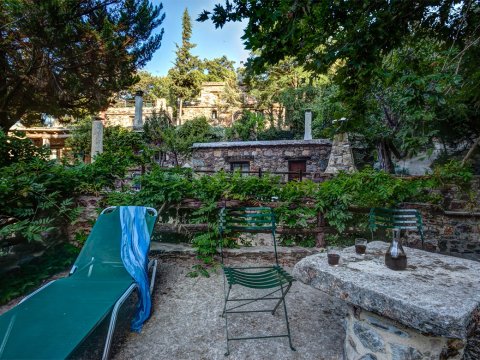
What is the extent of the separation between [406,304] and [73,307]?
208 centimetres

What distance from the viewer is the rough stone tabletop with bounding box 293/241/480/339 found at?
1306 millimetres

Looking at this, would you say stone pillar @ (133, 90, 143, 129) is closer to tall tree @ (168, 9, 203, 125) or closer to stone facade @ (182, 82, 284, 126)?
tall tree @ (168, 9, 203, 125)

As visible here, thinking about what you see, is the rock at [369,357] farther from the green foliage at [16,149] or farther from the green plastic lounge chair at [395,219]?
the green foliage at [16,149]

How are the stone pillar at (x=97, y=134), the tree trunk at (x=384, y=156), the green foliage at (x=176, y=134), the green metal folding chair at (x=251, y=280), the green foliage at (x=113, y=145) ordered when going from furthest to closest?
the green foliage at (x=176, y=134), the tree trunk at (x=384, y=156), the stone pillar at (x=97, y=134), the green foliage at (x=113, y=145), the green metal folding chair at (x=251, y=280)

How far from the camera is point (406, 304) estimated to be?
1.39 metres

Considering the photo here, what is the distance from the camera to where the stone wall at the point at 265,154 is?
11023mm

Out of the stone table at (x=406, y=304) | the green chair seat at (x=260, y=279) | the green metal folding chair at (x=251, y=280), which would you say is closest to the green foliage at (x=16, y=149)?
the green metal folding chair at (x=251, y=280)

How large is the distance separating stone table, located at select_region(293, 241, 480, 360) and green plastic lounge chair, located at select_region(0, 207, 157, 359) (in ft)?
4.63

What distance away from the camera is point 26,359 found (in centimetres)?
147

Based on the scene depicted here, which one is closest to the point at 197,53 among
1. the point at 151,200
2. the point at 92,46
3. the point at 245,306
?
the point at 92,46

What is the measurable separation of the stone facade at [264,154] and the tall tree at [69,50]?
4512 millimetres

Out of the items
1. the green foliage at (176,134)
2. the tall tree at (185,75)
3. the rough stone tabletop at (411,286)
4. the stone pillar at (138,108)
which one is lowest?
the rough stone tabletop at (411,286)

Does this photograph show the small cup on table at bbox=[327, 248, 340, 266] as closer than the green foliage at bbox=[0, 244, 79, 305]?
Yes

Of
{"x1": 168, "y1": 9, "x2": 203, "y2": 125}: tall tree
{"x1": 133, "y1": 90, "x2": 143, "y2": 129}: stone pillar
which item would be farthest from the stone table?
{"x1": 168, "y1": 9, "x2": 203, "y2": 125}: tall tree
